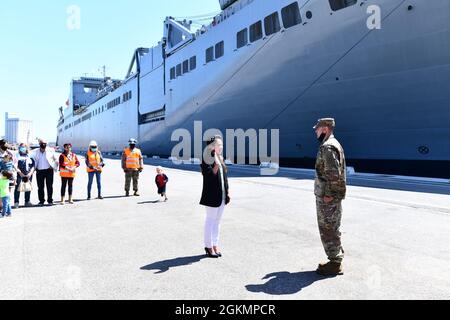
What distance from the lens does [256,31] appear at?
18359mm

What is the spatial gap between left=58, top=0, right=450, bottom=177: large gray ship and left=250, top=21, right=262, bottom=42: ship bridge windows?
0.05 m

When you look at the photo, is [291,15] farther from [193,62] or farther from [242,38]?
[193,62]

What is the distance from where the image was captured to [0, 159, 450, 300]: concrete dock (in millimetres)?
3673

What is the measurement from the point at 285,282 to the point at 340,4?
12802 millimetres

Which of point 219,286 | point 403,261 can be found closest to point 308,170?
point 403,261

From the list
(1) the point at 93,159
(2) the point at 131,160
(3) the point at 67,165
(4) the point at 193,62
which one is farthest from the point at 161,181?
(4) the point at 193,62

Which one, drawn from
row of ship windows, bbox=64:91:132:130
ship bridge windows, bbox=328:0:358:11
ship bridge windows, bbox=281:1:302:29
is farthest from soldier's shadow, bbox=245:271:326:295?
row of ship windows, bbox=64:91:132:130

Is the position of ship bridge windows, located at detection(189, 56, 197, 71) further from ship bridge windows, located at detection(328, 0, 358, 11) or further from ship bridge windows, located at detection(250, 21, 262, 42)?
ship bridge windows, located at detection(328, 0, 358, 11)

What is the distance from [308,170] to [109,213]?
11489mm

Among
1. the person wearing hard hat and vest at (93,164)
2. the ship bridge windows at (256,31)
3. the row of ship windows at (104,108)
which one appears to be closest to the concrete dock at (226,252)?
the person wearing hard hat and vest at (93,164)

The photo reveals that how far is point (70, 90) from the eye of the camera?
3189 inches

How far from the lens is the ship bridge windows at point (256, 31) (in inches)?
712
